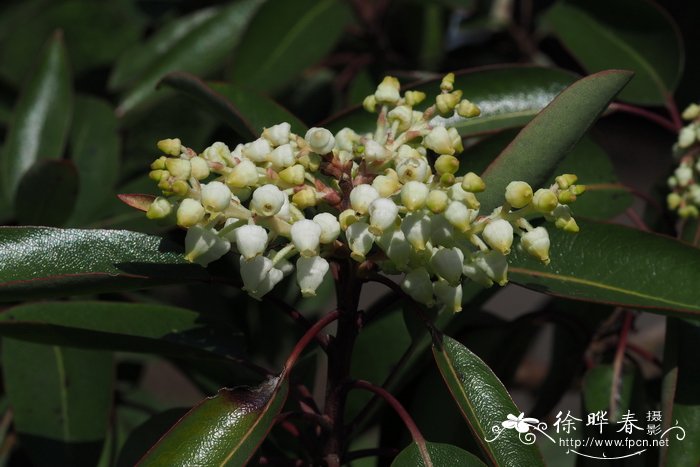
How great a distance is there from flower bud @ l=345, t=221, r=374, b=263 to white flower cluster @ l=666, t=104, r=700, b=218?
25.9 inches

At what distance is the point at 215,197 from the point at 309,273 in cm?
13

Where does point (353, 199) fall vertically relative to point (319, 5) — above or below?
above

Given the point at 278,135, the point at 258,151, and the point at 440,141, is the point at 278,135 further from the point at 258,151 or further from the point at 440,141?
the point at 440,141

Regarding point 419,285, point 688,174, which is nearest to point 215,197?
point 419,285

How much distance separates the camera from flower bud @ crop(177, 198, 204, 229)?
0.89m

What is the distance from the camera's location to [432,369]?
1439 mm

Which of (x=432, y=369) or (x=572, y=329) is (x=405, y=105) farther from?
(x=572, y=329)

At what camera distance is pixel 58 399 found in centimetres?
145

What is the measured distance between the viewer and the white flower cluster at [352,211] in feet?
2.96

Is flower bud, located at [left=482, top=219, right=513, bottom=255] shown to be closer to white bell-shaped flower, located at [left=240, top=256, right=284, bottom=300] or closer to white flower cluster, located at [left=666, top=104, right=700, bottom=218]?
white bell-shaped flower, located at [left=240, top=256, right=284, bottom=300]

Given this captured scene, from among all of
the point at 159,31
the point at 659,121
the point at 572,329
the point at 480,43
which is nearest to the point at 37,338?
the point at 572,329

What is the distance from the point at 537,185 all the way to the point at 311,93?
129 centimetres

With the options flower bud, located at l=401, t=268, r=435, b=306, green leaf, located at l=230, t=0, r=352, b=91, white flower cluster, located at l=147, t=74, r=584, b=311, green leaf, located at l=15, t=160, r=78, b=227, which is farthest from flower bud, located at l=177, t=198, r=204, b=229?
green leaf, located at l=230, t=0, r=352, b=91

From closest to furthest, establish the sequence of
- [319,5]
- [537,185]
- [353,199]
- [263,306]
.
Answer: [353,199]
[537,185]
[319,5]
[263,306]
